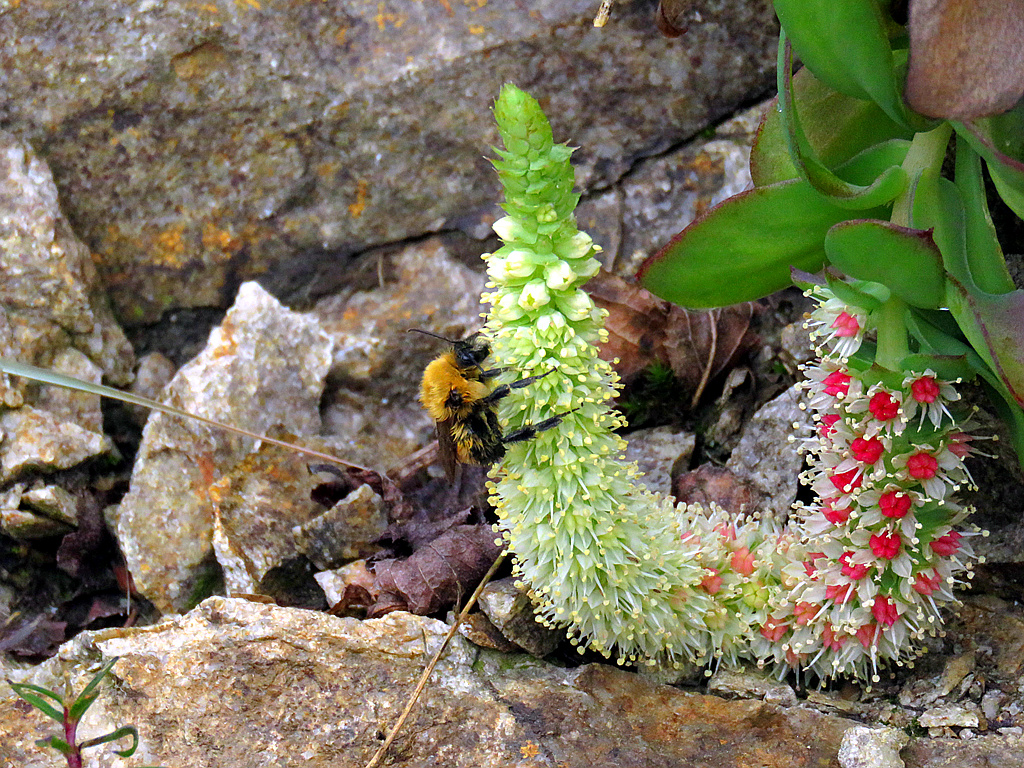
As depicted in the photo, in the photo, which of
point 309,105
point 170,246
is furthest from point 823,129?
point 170,246

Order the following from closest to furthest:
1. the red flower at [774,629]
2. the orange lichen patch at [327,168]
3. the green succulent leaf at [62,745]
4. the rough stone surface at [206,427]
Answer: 1. the green succulent leaf at [62,745]
2. the red flower at [774,629]
3. the rough stone surface at [206,427]
4. the orange lichen patch at [327,168]

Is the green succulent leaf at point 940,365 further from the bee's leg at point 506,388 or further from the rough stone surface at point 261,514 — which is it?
the rough stone surface at point 261,514

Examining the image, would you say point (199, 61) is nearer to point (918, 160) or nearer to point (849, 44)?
point (849, 44)

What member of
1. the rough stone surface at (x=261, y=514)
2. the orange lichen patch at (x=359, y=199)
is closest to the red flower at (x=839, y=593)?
the rough stone surface at (x=261, y=514)

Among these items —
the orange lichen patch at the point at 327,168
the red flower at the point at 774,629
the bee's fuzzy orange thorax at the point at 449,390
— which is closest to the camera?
the bee's fuzzy orange thorax at the point at 449,390

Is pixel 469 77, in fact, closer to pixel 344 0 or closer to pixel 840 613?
pixel 344 0

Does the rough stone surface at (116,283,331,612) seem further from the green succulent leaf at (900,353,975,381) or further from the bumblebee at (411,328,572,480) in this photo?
the green succulent leaf at (900,353,975,381)
